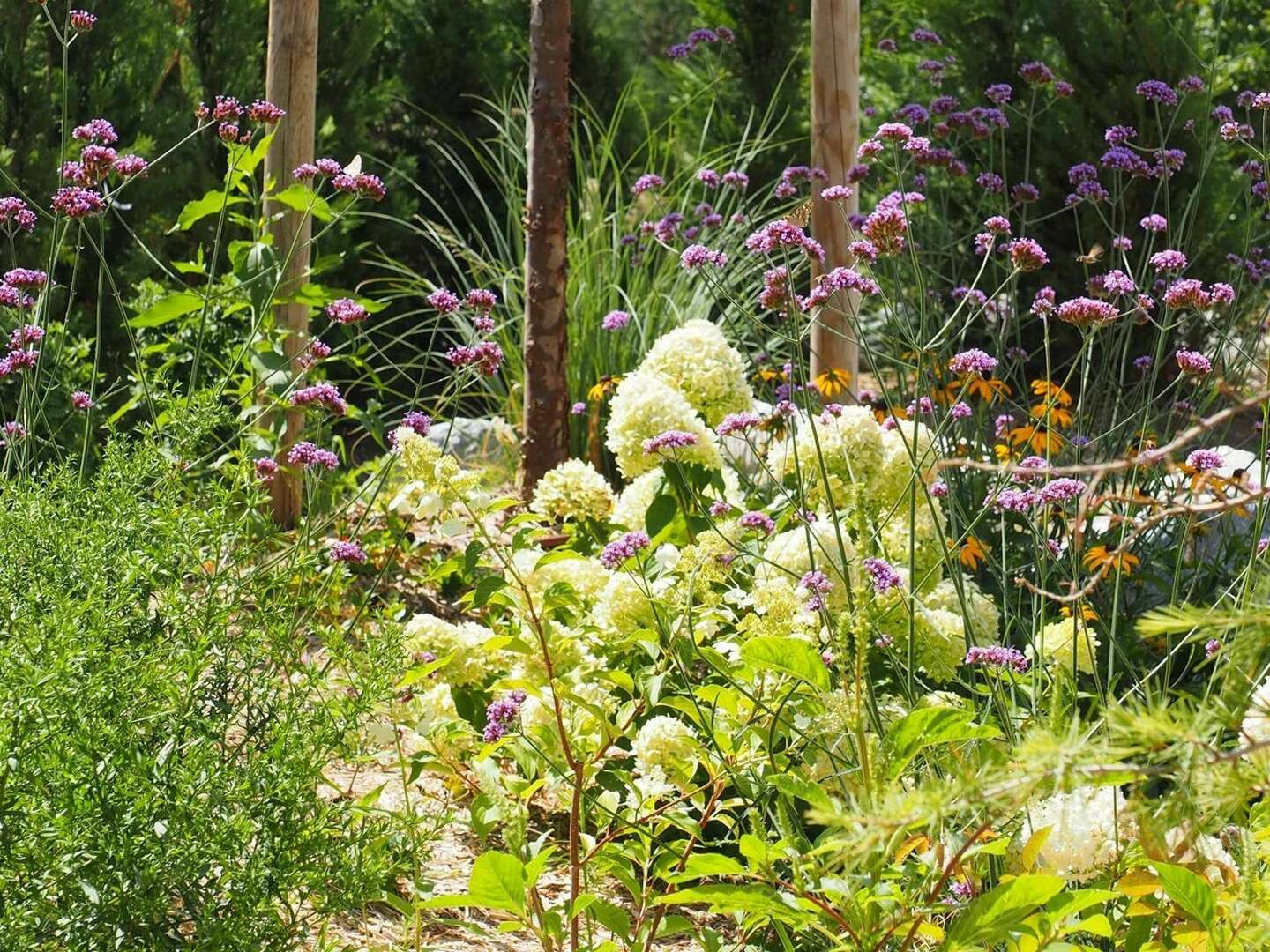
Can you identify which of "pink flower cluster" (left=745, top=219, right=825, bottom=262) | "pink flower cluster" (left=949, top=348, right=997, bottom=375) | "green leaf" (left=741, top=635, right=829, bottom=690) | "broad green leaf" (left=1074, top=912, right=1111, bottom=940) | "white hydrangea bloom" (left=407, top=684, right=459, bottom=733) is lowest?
"white hydrangea bloom" (left=407, top=684, right=459, bottom=733)

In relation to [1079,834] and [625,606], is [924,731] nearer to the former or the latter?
[1079,834]

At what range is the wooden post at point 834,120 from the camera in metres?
5.11

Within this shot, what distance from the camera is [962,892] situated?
7.39 ft

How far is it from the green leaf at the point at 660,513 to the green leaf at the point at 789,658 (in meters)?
1.33

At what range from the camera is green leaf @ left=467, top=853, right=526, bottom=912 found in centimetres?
200

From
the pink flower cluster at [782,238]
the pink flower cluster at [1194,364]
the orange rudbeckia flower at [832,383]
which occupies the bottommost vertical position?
the orange rudbeckia flower at [832,383]

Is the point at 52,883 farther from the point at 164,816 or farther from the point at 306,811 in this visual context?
the point at 306,811

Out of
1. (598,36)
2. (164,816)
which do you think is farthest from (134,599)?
(598,36)

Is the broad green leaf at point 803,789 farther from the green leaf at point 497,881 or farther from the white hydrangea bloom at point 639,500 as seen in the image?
the white hydrangea bloom at point 639,500

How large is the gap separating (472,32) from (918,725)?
734 centimetres

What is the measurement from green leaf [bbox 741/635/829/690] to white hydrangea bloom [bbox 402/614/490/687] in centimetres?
133

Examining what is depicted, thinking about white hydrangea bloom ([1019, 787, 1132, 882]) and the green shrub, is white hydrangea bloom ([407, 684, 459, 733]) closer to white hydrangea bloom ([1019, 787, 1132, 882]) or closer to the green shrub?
the green shrub

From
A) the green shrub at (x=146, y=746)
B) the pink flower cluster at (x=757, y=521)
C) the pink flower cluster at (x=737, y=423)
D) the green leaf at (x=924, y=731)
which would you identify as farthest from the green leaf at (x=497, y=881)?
the pink flower cluster at (x=737, y=423)

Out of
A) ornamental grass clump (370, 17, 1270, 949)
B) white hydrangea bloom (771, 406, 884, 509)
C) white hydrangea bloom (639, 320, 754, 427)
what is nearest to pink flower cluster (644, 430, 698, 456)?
ornamental grass clump (370, 17, 1270, 949)
